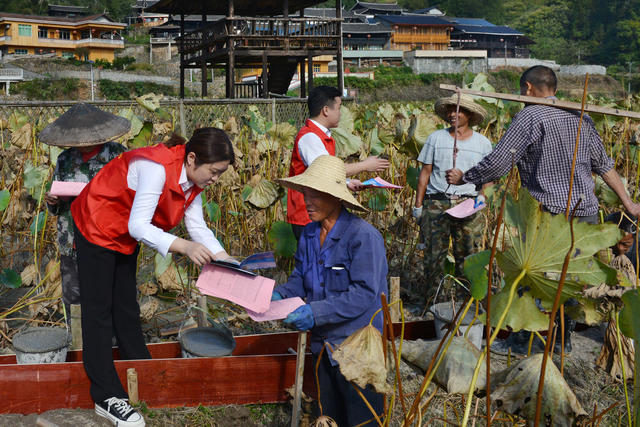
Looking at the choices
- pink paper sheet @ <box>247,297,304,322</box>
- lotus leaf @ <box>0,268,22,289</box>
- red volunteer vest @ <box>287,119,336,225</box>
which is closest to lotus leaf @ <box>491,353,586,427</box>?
pink paper sheet @ <box>247,297,304,322</box>

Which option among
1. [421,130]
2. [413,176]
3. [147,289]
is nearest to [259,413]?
[147,289]

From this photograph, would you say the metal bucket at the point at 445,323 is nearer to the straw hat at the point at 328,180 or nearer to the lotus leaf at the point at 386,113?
the straw hat at the point at 328,180

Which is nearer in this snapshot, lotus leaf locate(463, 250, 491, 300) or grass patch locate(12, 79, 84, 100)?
lotus leaf locate(463, 250, 491, 300)

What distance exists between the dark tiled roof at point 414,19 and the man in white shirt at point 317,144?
5200cm

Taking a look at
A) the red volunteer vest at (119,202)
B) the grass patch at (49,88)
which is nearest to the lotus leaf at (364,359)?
the red volunteer vest at (119,202)

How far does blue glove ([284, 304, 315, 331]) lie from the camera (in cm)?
202

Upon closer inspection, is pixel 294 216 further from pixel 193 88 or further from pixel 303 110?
pixel 193 88

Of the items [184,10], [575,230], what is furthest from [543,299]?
[184,10]

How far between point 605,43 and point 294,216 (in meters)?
66.9

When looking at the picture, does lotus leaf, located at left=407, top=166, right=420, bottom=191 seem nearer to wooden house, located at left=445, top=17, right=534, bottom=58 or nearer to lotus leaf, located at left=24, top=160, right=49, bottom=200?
lotus leaf, located at left=24, top=160, right=49, bottom=200

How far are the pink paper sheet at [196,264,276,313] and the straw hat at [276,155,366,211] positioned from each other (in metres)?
0.33

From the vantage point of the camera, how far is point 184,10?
746 inches

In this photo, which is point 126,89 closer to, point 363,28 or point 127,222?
point 363,28

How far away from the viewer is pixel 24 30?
148ft
